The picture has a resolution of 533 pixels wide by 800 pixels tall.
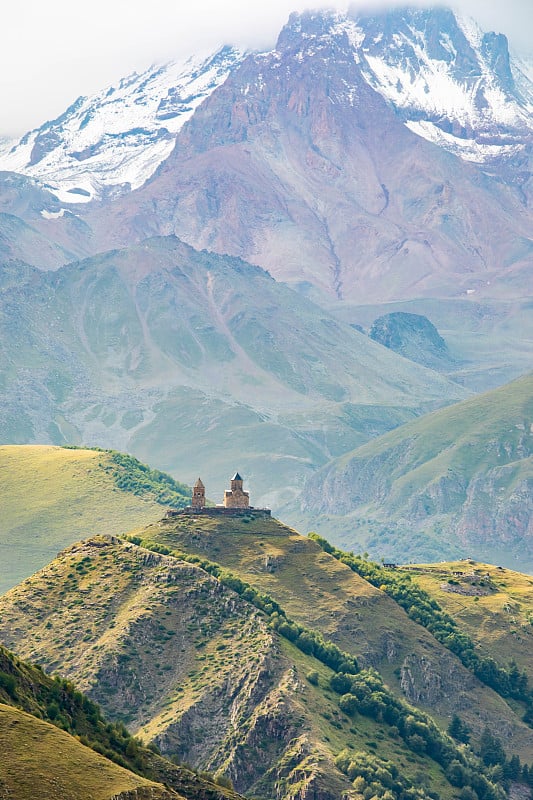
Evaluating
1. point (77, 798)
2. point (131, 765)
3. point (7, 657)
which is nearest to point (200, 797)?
point (131, 765)

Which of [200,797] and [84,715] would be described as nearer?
[200,797]

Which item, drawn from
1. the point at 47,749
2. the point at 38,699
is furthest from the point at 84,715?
the point at 47,749

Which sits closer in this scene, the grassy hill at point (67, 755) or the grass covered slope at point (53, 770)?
the grass covered slope at point (53, 770)

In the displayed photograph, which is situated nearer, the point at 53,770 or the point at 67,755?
the point at 53,770

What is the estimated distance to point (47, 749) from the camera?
154 meters

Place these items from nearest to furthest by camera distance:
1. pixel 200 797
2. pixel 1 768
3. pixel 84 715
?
pixel 1 768 → pixel 200 797 → pixel 84 715

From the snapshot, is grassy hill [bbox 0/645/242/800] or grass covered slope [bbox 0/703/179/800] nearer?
grass covered slope [bbox 0/703/179/800]

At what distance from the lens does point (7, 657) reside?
185m

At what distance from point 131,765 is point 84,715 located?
40.4 ft

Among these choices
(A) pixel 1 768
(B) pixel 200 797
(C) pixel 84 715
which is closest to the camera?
(A) pixel 1 768

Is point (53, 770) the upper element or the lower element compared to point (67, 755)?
upper

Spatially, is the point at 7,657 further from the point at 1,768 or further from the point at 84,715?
the point at 1,768

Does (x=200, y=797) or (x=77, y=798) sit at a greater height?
(x=77, y=798)

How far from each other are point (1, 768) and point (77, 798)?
5.91 meters
